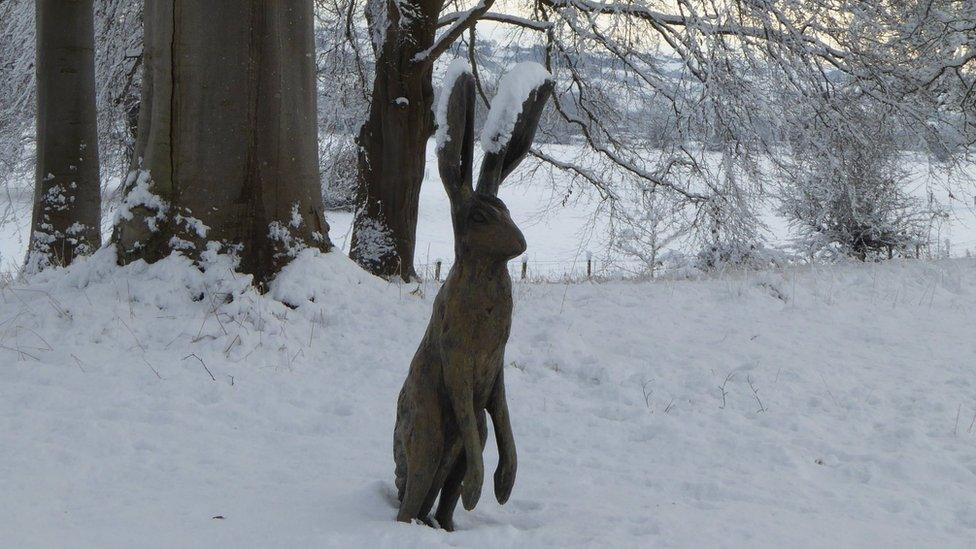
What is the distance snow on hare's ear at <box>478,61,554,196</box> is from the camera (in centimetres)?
282

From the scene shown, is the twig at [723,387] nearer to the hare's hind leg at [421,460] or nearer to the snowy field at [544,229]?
the hare's hind leg at [421,460]

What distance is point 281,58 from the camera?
5.77 meters

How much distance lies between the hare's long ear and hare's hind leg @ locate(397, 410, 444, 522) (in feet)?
2.51

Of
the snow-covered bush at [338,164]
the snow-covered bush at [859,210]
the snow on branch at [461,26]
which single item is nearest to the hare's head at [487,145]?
the snow on branch at [461,26]

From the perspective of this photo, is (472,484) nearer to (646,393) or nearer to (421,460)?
(421,460)

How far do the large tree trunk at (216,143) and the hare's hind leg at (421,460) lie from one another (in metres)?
→ 3.02

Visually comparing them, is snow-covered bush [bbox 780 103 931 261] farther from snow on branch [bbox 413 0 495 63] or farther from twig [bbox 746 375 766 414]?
twig [bbox 746 375 766 414]

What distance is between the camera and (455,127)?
2.81 m

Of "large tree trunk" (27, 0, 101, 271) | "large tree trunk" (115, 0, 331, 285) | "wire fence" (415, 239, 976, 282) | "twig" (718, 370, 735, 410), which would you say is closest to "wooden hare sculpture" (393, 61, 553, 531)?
"wire fence" (415, 239, 976, 282)

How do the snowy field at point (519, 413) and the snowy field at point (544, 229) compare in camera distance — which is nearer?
the snowy field at point (519, 413)

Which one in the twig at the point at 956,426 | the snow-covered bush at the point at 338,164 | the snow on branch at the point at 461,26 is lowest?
the twig at the point at 956,426

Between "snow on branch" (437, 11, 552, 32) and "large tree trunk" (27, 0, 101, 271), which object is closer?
"large tree trunk" (27, 0, 101, 271)

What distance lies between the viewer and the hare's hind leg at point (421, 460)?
295cm

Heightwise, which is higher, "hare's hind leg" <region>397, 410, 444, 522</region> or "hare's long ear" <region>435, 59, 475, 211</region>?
"hare's long ear" <region>435, 59, 475, 211</region>
